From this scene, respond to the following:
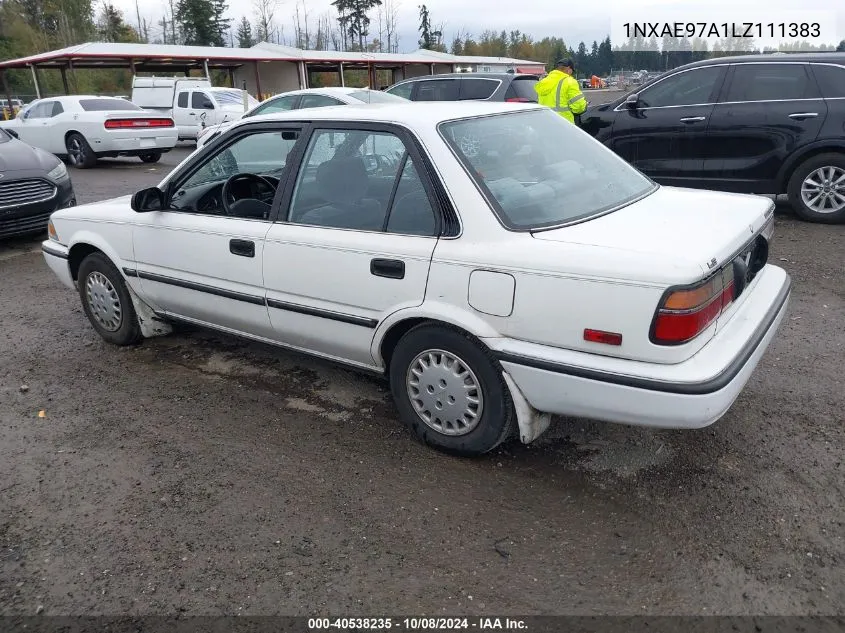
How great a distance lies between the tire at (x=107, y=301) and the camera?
4.70 m

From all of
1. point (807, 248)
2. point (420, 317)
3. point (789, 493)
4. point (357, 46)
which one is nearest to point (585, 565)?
point (789, 493)

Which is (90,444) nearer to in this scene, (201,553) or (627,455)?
(201,553)

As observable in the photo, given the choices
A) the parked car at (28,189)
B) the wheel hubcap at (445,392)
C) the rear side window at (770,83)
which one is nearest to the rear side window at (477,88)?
the rear side window at (770,83)

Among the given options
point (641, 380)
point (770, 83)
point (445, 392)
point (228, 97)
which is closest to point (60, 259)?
point (445, 392)

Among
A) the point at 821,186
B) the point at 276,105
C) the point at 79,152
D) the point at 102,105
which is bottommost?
the point at 79,152

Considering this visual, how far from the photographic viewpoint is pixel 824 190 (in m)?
7.35

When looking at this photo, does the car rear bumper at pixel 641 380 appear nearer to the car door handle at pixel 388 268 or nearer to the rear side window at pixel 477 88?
the car door handle at pixel 388 268

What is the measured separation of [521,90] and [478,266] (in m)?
10.4

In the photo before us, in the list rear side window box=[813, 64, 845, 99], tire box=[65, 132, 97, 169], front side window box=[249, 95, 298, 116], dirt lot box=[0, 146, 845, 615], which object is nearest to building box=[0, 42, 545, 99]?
front side window box=[249, 95, 298, 116]

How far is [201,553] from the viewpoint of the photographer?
9.07 ft

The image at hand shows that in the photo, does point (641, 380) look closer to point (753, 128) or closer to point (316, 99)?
point (753, 128)

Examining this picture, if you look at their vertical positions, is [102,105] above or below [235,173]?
below

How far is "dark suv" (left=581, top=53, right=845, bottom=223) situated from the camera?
7207 mm

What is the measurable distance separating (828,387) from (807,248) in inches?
126
